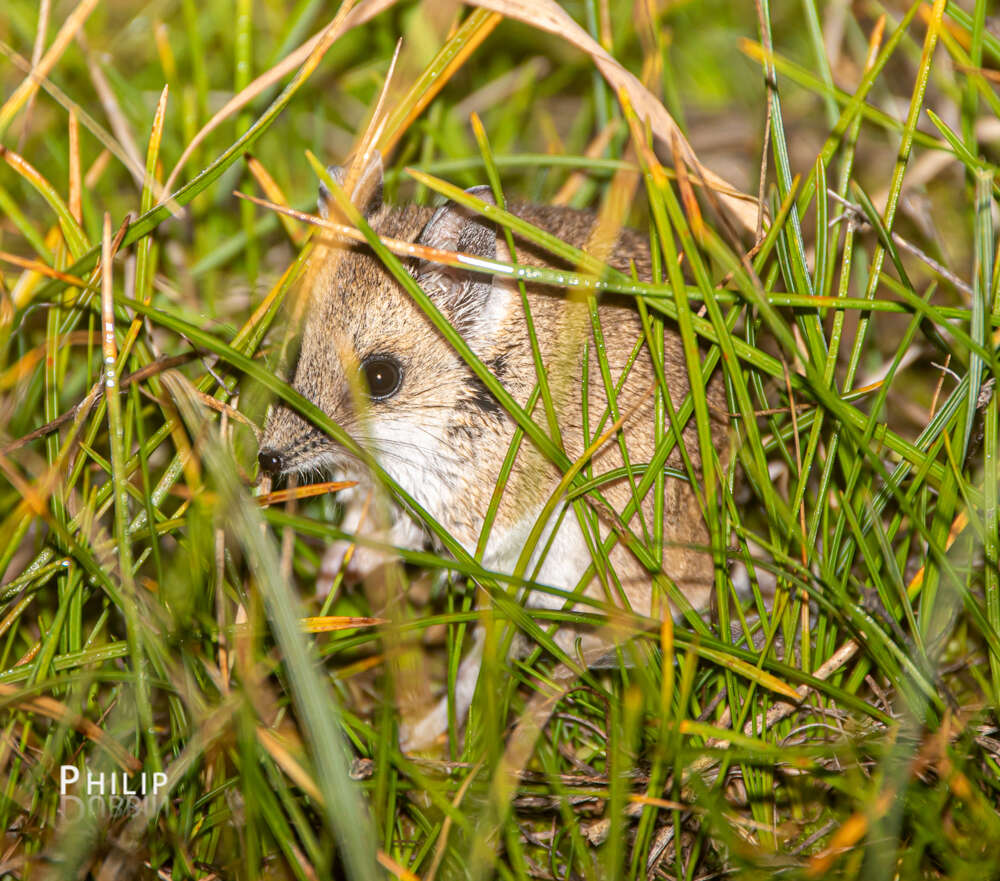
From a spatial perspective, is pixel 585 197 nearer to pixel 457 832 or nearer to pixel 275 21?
pixel 275 21

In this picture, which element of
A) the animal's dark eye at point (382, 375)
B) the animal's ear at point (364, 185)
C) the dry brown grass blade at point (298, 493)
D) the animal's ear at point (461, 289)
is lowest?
the dry brown grass blade at point (298, 493)

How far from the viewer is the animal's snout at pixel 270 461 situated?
363 cm

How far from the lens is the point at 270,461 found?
12.0 ft

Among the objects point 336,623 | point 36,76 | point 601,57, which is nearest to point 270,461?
point 336,623

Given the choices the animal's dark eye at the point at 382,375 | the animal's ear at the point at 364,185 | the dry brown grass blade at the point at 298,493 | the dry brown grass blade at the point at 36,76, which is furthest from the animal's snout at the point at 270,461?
the dry brown grass blade at the point at 36,76

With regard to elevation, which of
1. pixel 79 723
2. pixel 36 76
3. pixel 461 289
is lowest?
pixel 79 723

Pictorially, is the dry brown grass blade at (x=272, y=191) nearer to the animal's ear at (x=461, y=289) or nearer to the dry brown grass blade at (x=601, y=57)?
the animal's ear at (x=461, y=289)

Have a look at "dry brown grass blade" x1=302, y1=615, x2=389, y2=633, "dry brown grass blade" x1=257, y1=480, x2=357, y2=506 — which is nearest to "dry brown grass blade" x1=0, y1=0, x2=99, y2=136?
"dry brown grass blade" x1=257, y1=480, x2=357, y2=506

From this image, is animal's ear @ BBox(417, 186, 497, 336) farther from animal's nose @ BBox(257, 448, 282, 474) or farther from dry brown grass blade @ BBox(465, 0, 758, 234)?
animal's nose @ BBox(257, 448, 282, 474)

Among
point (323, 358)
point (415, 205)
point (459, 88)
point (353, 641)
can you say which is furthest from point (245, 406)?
point (459, 88)

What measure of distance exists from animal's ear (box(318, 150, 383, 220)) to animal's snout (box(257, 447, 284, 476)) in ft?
3.59

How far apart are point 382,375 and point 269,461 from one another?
60 centimetres

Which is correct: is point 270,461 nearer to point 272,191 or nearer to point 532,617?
point 532,617

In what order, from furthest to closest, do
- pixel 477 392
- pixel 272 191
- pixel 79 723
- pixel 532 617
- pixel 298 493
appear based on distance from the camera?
1. pixel 272 191
2. pixel 477 392
3. pixel 298 493
4. pixel 532 617
5. pixel 79 723
